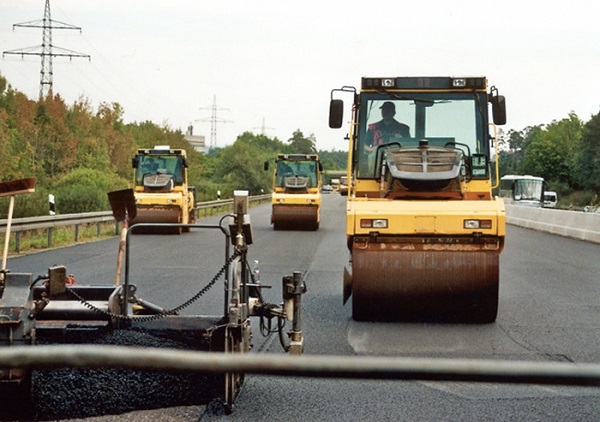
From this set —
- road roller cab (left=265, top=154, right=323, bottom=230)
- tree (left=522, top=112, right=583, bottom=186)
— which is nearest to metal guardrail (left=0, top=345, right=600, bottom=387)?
road roller cab (left=265, top=154, right=323, bottom=230)

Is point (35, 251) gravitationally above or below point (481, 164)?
below

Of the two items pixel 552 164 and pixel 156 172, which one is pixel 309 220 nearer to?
pixel 156 172

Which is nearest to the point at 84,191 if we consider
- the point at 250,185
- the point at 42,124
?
the point at 42,124

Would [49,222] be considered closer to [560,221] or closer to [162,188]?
[162,188]

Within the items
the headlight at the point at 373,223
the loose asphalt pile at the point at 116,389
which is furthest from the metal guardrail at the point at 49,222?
the loose asphalt pile at the point at 116,389

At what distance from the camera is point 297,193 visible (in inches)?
1278

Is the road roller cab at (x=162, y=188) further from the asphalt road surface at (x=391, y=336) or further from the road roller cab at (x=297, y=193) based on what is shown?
the asphalt road surface at (x=391, y=336)

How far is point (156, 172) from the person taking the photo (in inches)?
1171

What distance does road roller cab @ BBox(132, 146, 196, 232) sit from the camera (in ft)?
92.9

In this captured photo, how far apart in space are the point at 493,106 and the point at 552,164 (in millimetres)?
114174

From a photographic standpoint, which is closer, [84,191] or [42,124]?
[84,191]

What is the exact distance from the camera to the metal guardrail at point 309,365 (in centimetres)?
138

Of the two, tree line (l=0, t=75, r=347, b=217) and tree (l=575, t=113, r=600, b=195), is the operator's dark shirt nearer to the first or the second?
→ tree line (l=0, t=75, r=347, b=217)

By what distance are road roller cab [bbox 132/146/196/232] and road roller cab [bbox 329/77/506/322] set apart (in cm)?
1712
